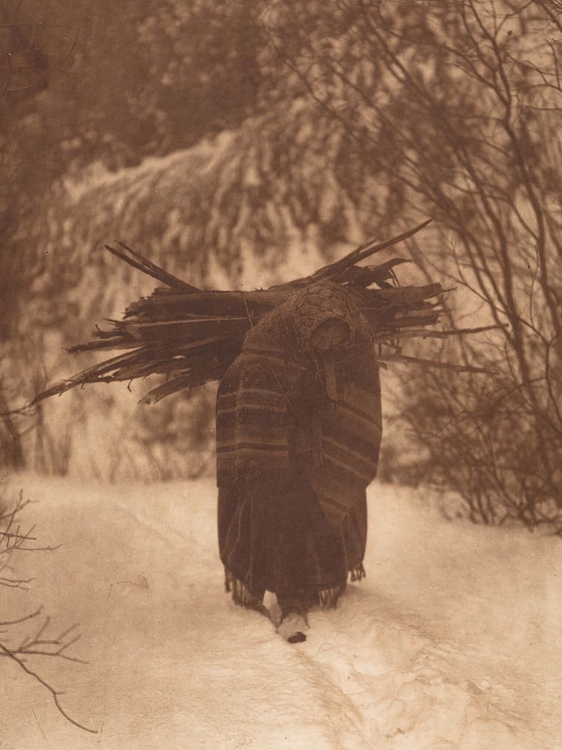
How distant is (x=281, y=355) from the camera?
347cm

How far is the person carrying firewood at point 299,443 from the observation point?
3.44m

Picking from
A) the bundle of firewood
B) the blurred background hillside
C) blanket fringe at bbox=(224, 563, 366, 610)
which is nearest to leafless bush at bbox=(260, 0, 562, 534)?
the blurred background hillside

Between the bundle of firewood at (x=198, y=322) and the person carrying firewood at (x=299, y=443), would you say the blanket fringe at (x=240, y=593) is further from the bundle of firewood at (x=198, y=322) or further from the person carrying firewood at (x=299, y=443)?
the bundle of firewood at (x=198, y=322)

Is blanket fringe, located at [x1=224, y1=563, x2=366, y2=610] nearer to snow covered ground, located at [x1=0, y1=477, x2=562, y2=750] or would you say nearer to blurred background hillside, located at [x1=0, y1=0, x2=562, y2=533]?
snow covered ground, located at [x1=0, y1=477, x2=562, y2=750]

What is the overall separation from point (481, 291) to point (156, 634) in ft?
6.94

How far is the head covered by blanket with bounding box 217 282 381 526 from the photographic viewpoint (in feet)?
11.3

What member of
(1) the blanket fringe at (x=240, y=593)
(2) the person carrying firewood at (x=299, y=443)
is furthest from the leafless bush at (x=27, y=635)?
(2) the person carrying firewood at (x=299, y=443)

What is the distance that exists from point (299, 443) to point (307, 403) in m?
0.15

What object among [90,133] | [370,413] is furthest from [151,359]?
[90,133]

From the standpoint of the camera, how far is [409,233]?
3.91 m

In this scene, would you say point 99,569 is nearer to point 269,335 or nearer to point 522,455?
point 269,335

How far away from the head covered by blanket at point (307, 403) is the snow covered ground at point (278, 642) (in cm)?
50

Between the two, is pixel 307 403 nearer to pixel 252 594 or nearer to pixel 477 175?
pixel 252 594

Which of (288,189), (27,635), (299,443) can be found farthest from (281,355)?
(288,189)
